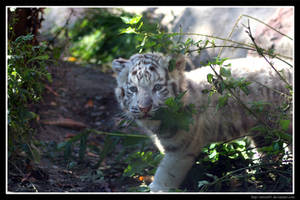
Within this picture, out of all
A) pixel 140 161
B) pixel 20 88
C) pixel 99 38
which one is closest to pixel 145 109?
pixel 140 161

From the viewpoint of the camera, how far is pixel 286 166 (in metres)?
2.85

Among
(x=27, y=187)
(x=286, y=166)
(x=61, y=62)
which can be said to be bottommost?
(x=27, y=187)

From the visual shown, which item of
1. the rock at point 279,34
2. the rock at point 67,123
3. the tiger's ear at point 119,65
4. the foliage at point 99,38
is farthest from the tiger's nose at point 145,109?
the foliage at point 99,38

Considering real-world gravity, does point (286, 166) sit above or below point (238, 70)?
below

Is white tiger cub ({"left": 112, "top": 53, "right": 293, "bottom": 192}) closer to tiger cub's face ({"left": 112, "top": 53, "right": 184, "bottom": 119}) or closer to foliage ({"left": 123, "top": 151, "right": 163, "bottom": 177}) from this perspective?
tiger cub's face ({"left": 112, "top": 53, "right": 184, "bottom": 119})

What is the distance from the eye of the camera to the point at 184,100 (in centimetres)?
329

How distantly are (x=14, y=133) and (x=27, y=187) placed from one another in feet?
1.60

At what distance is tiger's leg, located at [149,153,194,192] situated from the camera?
334cm

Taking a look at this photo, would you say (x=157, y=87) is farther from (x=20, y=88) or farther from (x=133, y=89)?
(x=20, y=88)

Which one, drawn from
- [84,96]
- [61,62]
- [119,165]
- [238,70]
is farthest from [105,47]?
[238,70]

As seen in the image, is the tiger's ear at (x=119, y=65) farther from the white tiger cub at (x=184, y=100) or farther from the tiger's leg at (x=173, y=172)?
the tiger's leg at (x=173, y=172)

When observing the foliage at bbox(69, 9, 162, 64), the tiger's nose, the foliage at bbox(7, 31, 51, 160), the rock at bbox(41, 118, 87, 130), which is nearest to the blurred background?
the foliage at bbox(69, 9, 162, 64)

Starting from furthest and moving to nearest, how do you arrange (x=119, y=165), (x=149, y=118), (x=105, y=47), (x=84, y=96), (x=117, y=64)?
(x=105, y=47) < (x=84, y=96) < (x=119, y=165) < (x=117, y=64) < (x=149, y=118)

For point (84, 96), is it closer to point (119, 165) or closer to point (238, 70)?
point (119, 165)
